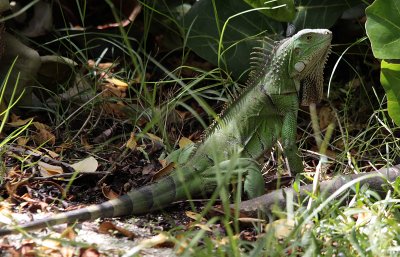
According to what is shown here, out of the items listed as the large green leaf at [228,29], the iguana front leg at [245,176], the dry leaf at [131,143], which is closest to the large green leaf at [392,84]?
the iguana front leg at [245,176]

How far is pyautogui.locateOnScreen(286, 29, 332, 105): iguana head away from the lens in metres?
4.17

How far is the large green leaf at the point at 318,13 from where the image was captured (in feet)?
16.7

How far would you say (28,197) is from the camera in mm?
3758

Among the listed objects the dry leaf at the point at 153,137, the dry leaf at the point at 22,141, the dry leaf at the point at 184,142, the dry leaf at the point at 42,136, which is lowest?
the dry leaf at the point at 184,142

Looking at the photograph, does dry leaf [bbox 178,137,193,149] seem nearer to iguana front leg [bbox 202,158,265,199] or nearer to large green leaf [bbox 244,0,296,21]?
iguana front leg [bbox 202,158,265,199]

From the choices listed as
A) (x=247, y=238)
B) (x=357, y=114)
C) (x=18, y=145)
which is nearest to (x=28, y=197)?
(x=18, y=145)

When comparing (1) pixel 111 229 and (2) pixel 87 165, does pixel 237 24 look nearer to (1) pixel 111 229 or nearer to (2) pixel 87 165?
(2) pixel 87 165

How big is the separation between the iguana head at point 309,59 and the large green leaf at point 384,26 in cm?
24

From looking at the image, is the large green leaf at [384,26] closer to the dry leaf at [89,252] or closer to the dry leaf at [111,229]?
the dry leaf at [111,229]

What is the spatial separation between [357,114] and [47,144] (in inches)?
78.1

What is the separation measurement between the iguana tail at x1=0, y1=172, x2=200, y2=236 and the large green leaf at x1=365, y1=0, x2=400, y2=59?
48.6 inches

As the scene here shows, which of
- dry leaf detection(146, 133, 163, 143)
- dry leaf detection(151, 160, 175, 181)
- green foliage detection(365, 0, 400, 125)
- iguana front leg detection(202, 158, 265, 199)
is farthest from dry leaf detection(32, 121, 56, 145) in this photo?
green foliage detection(365, 0, 400, 125)

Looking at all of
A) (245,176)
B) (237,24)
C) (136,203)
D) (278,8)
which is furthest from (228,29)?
(136,203)

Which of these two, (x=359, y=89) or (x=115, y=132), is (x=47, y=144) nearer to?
(x=115, y=132)
